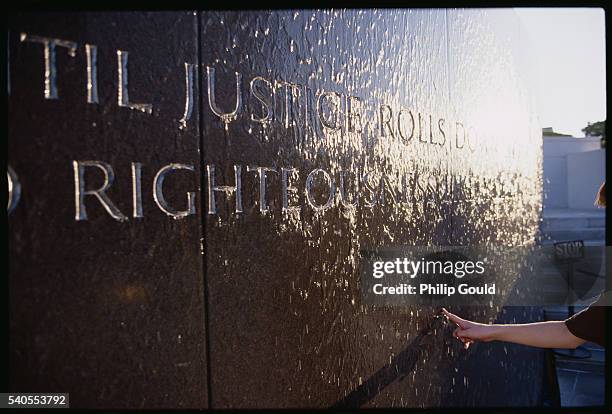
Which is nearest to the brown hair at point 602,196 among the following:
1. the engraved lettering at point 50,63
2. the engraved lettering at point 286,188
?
the engraved lettering at point 286,188

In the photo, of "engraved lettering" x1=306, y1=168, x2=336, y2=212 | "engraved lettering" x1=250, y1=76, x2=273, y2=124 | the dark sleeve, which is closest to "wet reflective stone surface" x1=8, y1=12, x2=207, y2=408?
"engraved lettering" x1=250, y1=76, x2=273, y2=124

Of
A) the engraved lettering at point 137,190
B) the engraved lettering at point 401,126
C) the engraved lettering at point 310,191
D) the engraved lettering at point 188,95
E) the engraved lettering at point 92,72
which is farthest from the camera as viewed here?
the engraved lettering at point 401,126

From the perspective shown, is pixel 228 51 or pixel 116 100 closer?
pixel 116 100

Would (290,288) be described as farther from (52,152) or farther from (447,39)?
(447,39)

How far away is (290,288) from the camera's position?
215 centimetres

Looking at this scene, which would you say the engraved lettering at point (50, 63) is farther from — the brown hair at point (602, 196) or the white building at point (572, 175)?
the white building at point (572, 175)

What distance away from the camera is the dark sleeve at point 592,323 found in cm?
201

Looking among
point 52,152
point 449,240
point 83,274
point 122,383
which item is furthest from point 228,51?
point 449,240

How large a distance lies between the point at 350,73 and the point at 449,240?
1446mm

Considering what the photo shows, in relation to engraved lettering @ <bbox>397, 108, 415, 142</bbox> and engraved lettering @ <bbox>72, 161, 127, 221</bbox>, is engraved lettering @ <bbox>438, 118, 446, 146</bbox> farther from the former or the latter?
engraved lettering @ <bbox>72, 161, 127, 221</bbox>

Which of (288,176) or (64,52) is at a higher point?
(64,52)

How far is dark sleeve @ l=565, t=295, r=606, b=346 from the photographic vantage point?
201 centimetres

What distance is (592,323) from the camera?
201 cm

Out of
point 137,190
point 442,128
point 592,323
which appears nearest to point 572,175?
point 442,128
